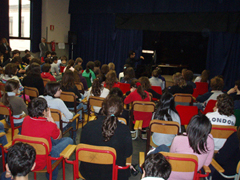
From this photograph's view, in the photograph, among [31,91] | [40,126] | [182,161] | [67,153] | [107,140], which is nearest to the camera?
[182,161]

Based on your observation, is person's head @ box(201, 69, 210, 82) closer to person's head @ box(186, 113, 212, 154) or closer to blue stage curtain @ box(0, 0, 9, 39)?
person's head @ box(186, 113, 212, 154)

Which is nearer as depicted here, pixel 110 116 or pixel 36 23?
pixel 110 116

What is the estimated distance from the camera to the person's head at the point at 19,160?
1.55 meters

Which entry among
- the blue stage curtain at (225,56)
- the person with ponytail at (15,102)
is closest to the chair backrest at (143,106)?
the person with ponytail at (15,102)

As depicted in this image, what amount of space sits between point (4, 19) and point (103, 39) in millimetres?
4357

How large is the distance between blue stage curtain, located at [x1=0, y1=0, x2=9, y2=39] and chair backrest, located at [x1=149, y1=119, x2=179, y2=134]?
823cm

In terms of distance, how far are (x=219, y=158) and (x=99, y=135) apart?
4.29 feet

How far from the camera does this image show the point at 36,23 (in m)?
10.0

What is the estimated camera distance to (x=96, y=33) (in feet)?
35.6

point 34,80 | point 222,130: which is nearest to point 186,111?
point 222,130

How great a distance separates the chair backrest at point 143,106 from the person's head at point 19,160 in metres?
2.14

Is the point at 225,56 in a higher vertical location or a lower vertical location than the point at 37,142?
higher

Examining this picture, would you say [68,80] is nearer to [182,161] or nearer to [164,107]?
[164,107]

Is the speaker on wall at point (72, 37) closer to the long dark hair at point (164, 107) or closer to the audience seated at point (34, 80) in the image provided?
the audience seated at point (34, 80)
